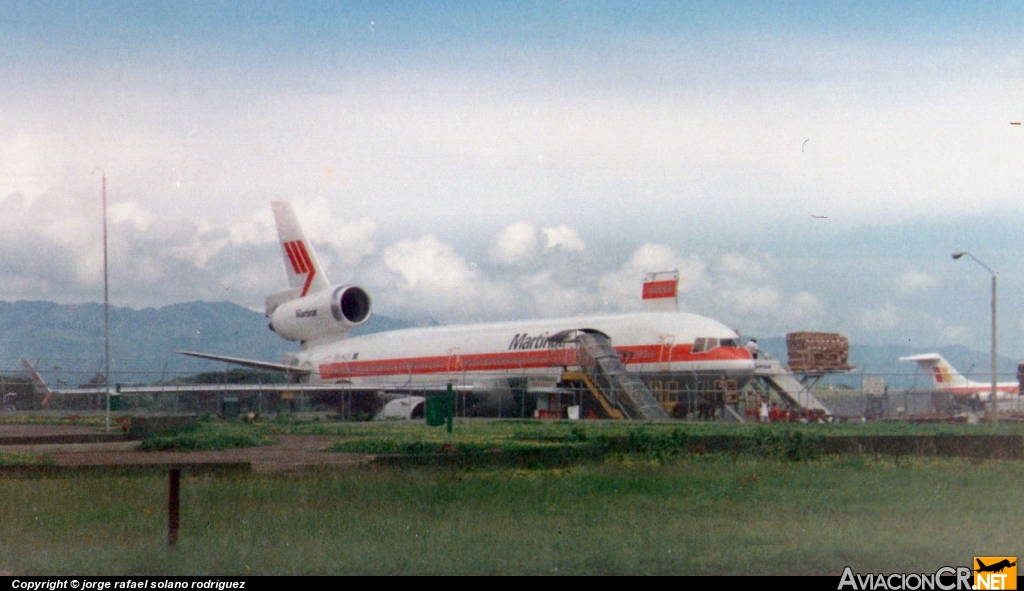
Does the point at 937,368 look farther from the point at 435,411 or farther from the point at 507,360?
the point at 435,411

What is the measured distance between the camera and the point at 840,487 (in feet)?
48.9

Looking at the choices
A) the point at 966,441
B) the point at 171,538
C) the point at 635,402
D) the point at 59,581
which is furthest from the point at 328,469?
the point at 635,402

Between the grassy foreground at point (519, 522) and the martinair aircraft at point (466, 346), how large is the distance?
81.1 ft

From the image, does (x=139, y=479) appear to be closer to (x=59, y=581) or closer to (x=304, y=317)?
(x=59, y=581)

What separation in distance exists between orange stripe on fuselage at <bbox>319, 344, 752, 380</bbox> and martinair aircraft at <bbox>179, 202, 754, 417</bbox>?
0.13 feet

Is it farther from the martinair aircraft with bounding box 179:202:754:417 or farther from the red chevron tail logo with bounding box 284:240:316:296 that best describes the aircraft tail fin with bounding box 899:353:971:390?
the red chevron tail logo with bounding box 284:240:316:296

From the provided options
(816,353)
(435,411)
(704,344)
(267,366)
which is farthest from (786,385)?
(267,366)

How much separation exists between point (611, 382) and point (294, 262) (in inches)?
975

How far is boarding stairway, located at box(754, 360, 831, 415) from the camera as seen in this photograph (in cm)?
4272

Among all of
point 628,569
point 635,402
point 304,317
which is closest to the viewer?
point 628,569

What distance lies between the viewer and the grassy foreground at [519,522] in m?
9.24

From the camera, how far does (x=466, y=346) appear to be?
4925 centimetres

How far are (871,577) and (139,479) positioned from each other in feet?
32.8

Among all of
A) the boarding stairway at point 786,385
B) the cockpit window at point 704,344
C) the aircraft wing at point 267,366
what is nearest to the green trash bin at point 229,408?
the aircraft wing at point 267,366
